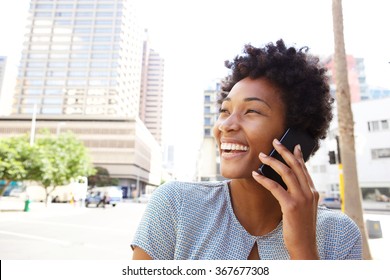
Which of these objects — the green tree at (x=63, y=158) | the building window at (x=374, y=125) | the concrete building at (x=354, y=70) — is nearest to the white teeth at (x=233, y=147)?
the concrete building at (x=354, y=70)

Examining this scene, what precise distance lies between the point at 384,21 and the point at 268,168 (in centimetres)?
125

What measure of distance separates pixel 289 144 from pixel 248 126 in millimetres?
177

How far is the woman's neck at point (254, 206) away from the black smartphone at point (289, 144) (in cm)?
15

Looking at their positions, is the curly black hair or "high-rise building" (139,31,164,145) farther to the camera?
"high-rise building" (139,31,164,145)

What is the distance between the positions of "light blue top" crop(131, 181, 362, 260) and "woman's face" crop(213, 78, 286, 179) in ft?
0.52

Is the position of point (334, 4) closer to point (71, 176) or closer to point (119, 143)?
point (71, 176)

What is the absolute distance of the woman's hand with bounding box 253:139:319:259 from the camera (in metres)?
0.89

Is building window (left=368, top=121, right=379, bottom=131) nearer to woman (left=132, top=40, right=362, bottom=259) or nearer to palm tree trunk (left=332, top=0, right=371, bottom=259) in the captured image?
palm tree trunk (left=332, top=0, right=371, bottom=259)

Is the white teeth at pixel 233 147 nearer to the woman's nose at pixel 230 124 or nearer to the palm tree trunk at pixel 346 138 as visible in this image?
the woman's nose at pixel 230 124

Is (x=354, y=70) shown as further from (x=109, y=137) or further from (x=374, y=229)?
(x=109, y=137)

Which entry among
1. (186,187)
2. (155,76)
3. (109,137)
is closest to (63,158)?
(109,137)

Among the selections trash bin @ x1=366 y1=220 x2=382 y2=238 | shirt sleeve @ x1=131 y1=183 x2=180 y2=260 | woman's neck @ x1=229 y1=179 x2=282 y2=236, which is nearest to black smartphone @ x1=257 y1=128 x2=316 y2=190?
woman's neck @ x1=229 y1=179 x2=282 y2=236

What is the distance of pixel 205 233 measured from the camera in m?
1.04

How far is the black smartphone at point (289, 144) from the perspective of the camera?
3.31 ft
